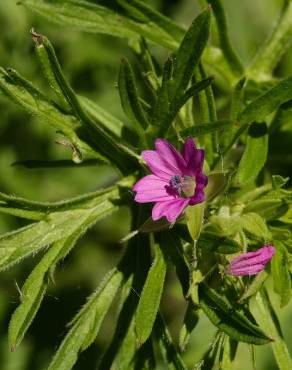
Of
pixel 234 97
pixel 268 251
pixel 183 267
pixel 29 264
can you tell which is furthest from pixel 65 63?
pixel 268 251

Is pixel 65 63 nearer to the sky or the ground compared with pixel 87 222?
nearer to the ground

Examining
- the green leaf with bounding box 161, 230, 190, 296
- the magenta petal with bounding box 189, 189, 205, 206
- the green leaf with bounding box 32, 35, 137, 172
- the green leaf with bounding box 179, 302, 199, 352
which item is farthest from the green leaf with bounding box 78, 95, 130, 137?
the green leaf with bounding box 179, 302, 199, 352

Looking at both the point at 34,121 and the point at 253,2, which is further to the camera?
the point at 253,2

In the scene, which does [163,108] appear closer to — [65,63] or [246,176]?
[246,176]

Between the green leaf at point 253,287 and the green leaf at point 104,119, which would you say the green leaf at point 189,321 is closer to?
the green leaf at point 253,287

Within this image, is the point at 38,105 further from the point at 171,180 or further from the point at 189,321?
the point at 189,321

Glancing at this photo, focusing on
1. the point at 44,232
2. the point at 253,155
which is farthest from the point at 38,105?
the point at 253,155

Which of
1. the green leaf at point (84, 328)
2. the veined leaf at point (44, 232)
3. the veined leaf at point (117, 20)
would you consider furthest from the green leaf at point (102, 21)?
the green leaf at point (84, 328)
